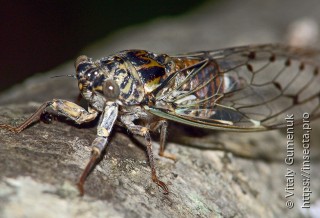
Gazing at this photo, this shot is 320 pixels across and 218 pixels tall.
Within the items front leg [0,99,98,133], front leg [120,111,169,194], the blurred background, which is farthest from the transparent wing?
the blurred background

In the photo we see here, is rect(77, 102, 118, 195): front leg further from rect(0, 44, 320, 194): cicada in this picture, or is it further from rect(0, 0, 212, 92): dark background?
rect(0, 0, 212, 92): dark background

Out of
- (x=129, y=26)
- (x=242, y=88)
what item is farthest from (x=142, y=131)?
(x=129, y=26)

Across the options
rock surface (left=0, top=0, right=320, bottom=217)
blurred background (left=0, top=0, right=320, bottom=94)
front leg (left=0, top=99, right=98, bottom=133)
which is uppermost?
blurred background (left=0, top=0, right=320, bottom=94)

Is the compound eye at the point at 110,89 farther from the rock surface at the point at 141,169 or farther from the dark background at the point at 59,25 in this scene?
the dark background at the point at 59,25

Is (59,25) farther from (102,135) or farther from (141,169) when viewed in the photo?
(141,169)

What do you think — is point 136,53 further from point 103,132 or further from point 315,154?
point 315,154

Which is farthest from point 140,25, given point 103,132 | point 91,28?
point 103,132

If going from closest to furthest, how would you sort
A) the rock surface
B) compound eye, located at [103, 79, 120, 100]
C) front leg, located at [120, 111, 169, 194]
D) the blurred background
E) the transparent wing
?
the rock surface, front leg, located at [120, 111, 169, 194], compound eye, located at [103, 79, 120, 100], the transparent wing, the blurred background
